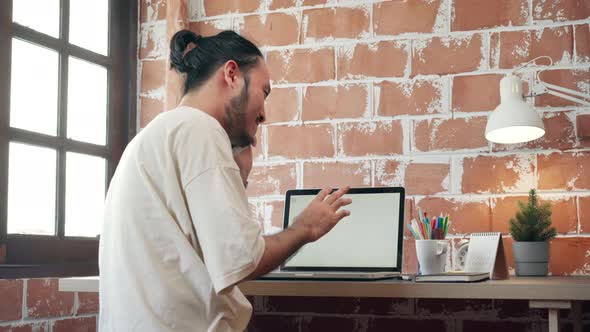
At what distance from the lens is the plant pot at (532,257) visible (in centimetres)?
220

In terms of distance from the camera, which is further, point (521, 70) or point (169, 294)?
point (521, 70)

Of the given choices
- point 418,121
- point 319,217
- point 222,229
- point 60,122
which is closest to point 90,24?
point 60,122

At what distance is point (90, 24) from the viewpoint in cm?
280

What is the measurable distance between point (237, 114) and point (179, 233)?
394mm

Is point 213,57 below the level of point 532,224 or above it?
above

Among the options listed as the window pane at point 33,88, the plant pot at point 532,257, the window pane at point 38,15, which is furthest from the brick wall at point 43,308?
the plant pot at point 532,257

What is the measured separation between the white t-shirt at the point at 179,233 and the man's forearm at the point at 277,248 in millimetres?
57

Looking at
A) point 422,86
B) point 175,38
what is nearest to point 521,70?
point 422,86

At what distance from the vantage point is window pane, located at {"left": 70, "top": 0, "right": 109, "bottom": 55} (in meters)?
2.69

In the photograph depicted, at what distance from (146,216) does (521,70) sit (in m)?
1.48

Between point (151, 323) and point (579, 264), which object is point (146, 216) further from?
point (579, 264)

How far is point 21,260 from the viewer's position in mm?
2338

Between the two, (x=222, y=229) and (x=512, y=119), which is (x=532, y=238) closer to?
(x=512, y=119)

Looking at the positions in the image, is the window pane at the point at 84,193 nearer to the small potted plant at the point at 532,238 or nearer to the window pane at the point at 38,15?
the window pane at the point at 38,15
